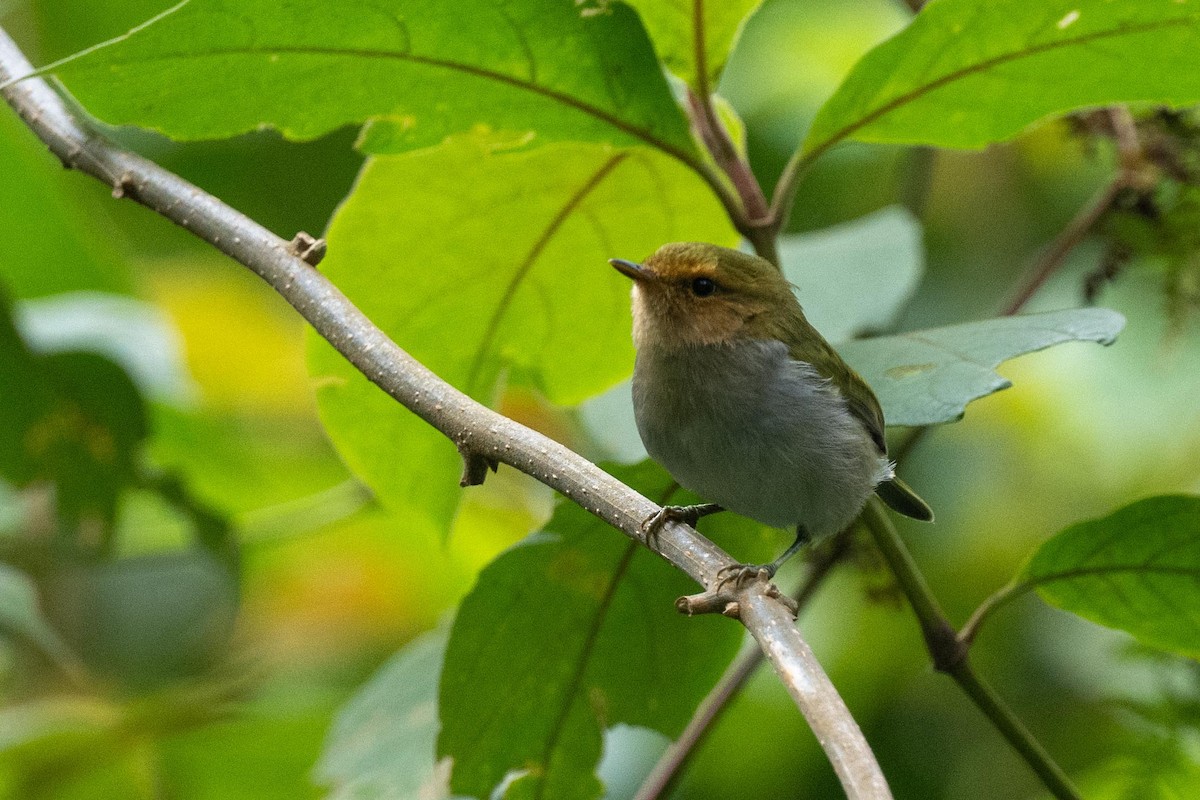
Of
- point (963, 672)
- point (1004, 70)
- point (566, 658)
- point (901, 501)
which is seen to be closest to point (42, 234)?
point (566, 658)

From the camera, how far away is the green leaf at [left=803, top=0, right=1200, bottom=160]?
200cm

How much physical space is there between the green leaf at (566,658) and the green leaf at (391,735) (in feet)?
0.95

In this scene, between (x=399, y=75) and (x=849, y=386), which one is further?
(x=849, y=386)

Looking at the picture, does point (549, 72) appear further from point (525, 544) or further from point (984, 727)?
point (984, 727)

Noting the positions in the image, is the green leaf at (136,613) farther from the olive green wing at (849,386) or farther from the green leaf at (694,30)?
the green leaf at (694,30)

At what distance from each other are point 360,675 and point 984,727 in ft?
6.37

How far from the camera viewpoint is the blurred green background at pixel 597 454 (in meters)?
3.32

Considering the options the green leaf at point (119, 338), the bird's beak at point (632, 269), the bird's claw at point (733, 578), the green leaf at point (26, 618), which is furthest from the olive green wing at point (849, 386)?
the green leaf at point (26, 618)

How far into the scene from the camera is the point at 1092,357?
12.1ft

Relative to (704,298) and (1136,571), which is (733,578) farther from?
(704,298)

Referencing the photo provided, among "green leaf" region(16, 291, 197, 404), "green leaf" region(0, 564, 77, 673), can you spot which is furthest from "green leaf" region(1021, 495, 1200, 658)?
"green leaf" region(0, 564, 77, 673)

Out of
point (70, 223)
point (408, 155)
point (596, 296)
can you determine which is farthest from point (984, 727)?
point (70, 223)

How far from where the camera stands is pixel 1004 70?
2115mm

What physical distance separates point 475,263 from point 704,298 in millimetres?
591
